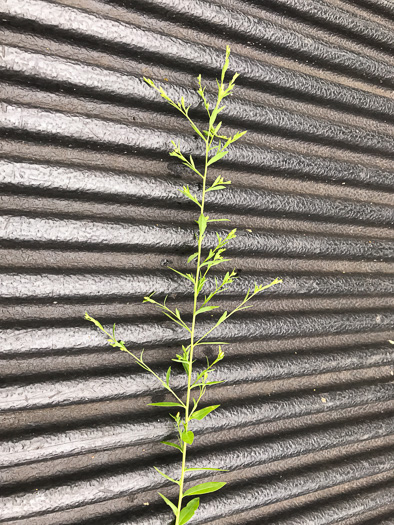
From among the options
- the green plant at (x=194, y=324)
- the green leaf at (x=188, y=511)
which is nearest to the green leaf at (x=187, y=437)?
the green plant at (x=194, y=324)

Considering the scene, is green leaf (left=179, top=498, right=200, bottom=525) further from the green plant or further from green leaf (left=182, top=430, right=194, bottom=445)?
green leaf (left=182, top=430, right=194, bottom=445)

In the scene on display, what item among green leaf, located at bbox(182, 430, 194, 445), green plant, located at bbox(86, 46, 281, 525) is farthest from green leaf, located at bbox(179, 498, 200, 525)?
green leaf, located at bbox(182, 430, 194, 445)

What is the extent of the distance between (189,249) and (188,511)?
487 mm

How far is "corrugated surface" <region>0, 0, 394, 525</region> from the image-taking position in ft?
2.39

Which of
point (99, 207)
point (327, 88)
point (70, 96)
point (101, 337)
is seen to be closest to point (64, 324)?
point (101, 337)

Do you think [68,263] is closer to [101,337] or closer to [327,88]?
[101,337]

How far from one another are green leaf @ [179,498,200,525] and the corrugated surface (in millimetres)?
64

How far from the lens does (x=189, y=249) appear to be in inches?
33.5

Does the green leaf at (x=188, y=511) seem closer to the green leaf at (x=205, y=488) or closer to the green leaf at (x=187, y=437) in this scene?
the green leaf at (x=205, y=488)

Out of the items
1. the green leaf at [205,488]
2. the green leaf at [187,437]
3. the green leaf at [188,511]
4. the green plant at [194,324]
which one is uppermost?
the green plant at [194,324]

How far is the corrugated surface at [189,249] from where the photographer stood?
727mm

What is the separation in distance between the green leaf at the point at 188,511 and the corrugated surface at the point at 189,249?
0.06 meters

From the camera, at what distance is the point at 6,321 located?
2.36ft

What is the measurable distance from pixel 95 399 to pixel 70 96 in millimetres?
559
